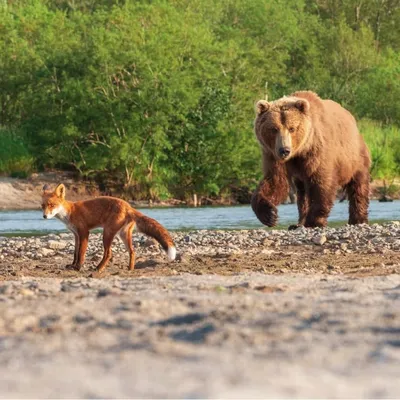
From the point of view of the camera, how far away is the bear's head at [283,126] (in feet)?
47.5

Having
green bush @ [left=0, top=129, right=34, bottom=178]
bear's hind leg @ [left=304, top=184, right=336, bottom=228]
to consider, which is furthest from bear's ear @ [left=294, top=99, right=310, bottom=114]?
green bush @ [left=0, top=129, right=34, bottom=178]

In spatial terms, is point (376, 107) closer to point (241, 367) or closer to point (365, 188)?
point (365, 188)

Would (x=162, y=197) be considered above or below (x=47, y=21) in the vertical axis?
below

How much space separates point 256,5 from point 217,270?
57.3m

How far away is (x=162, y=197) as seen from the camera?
3788 cm

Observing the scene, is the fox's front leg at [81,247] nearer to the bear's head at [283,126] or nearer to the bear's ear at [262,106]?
the bear's head at [283,126]

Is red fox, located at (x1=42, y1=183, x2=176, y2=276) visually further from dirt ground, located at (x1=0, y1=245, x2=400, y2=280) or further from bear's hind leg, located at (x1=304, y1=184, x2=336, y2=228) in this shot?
bear's hind leg, located at (x1=304, y1=184, x2=336, y2=228)

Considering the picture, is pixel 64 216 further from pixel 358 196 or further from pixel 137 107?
pixel 137 107

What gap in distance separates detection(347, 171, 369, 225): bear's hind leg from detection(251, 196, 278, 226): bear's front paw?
237 centimetres

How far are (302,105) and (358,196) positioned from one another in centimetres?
281

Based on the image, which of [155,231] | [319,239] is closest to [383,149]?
[319,239]

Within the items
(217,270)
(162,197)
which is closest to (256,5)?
(162,197)

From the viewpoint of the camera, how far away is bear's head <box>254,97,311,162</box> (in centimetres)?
1449

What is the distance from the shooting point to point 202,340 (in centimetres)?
500
